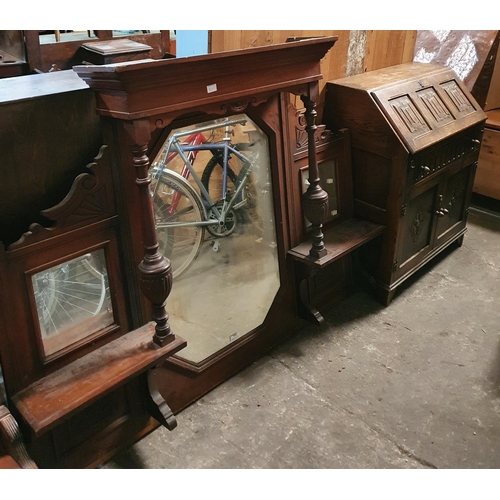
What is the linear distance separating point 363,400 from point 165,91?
4.85ft

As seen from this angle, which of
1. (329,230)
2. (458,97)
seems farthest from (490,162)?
(329,230)

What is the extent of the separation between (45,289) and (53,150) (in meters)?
0.44

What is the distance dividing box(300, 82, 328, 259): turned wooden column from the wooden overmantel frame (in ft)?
0.22

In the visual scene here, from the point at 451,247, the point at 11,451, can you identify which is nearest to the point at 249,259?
the point at 11,451

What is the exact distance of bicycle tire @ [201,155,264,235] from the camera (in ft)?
6.99

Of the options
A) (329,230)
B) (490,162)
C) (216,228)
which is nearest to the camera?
(216,228)

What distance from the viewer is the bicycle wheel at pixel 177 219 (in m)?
1.98

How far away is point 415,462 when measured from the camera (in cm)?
192

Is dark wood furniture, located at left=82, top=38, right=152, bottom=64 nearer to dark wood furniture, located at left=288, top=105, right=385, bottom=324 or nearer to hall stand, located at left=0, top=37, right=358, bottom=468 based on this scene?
hall stand, located at left=0, top=37, right=358, bottom=468

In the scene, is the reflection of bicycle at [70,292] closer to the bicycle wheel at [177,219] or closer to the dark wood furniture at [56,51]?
the bicycle wheel at [177,219]

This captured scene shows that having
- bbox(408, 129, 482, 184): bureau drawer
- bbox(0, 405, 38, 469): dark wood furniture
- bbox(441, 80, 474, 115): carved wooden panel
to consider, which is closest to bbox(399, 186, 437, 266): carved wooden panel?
bbox(408, 129, 482, 184): bureau drawer

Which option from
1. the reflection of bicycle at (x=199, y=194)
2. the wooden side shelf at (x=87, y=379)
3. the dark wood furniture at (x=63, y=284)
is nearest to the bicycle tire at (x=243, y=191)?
the reflection of bicycle at (x=199, y=194)

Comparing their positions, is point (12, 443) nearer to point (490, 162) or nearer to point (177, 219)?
point (177, 219)

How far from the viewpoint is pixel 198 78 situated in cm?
162
